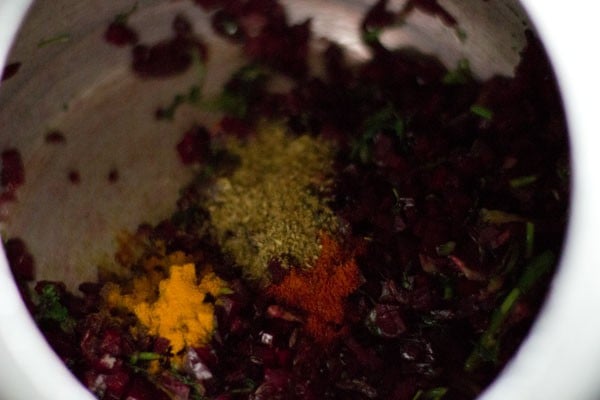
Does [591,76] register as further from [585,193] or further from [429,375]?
[429,375]

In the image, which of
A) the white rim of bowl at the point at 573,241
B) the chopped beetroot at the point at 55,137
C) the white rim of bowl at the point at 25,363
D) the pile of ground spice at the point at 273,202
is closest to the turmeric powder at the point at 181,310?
the pile of ground spice at the point at 273,202

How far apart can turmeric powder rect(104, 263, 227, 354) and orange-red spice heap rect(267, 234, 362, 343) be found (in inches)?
4.0

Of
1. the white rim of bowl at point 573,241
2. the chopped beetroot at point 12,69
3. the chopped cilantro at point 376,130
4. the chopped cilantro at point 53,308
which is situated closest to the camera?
the white rim of bowl at point 573,241

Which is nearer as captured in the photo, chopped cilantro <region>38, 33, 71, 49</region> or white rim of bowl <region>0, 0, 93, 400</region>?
white rim of bowl <region>0, 0, 93, 400</region>

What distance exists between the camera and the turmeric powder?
97cm

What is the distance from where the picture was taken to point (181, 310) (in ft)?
3.19

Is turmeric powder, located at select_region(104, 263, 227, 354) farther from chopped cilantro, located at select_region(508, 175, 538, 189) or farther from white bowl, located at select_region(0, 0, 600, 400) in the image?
chopped cilantro, located at select_region(508, 175, 538, 189)

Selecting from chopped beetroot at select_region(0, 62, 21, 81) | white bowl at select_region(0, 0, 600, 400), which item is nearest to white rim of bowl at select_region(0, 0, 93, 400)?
white bowl at select_region(0, 0, 600, 400)

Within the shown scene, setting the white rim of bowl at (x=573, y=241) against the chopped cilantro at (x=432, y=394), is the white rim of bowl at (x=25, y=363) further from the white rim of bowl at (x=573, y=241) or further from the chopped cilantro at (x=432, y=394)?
the chopped cilantro at (x=432, y=394)

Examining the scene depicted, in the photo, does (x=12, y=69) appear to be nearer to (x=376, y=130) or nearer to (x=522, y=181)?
(x=376, y=130)

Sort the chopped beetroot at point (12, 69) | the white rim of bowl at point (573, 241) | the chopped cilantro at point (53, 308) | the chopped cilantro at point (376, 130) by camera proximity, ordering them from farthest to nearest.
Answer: the chopped cilantro at point (376, 130) < the chopped cilantro at point (53, 308) < the chopped beetroot at point (12, 69) < the white rim of bowl at point (573, 241)

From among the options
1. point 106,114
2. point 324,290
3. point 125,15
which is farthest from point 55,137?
point 324,290

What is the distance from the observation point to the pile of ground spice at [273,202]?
3.33 feet

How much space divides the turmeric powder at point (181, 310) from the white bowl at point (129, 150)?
0.44 ft
